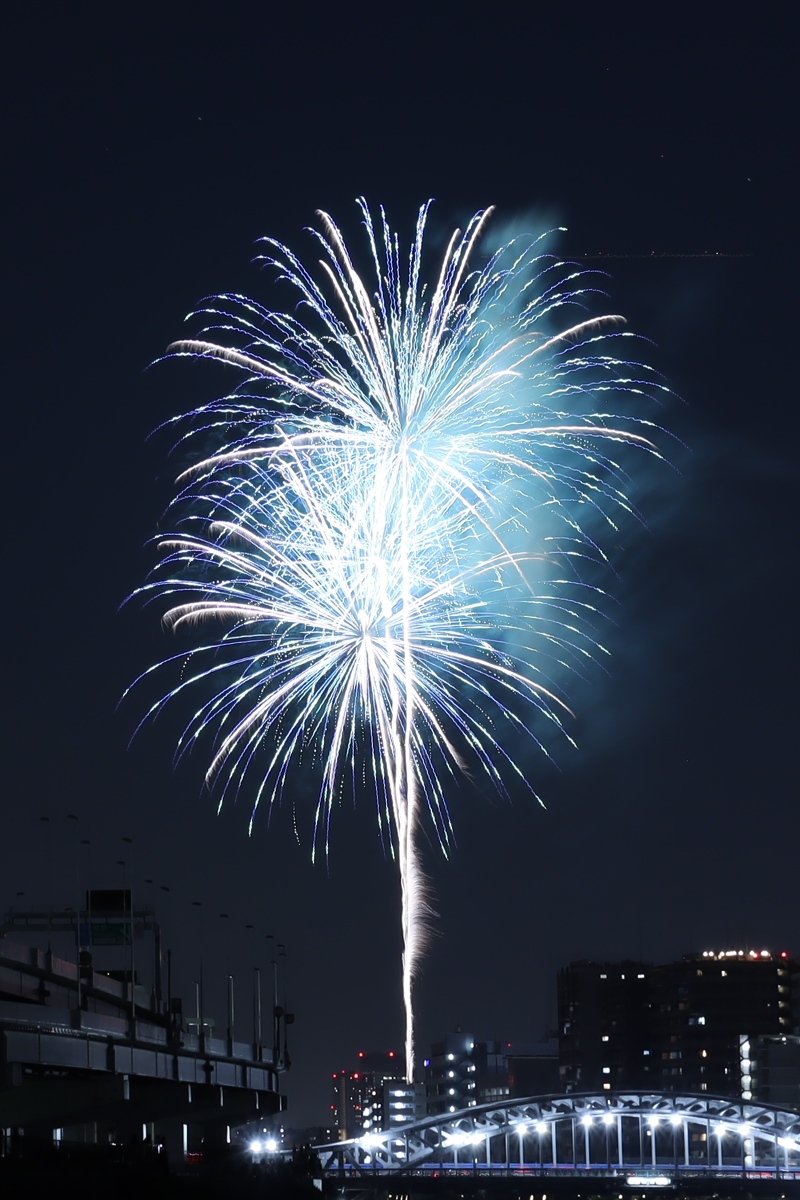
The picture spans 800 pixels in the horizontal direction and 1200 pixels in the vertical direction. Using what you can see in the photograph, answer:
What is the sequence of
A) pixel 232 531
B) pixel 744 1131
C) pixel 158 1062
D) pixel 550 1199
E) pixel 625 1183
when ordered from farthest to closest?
pixel 550 1199
pixel 744 1131
pixel 625 1183
pixel 158 1062
pixel 232 531

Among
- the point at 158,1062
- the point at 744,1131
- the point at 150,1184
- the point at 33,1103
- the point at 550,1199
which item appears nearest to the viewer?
the point at 150,1184

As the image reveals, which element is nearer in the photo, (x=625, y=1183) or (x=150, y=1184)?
(x=150, y=1184)

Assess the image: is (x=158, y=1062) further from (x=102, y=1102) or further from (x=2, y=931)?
(x=2, y=931)

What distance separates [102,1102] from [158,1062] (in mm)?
6118

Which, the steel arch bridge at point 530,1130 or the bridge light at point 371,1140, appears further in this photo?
the bridge light at point 371,1140

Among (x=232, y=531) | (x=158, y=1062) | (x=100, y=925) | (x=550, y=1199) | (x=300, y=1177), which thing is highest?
(x=232, y=531)

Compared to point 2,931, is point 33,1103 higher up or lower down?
lower down

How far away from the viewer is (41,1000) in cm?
5775

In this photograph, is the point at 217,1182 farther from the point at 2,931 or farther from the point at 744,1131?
the point at 744,1131

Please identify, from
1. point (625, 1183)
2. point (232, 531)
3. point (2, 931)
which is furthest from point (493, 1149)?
point (232, 531)

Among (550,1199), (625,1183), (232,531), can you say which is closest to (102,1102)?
(232,531)

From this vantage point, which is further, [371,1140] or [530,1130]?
[530,1130]

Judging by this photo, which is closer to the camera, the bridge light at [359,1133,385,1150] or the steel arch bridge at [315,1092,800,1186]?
the steel arch bridge at [315,1092,800,1186]

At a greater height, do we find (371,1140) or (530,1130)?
(371,1140)
